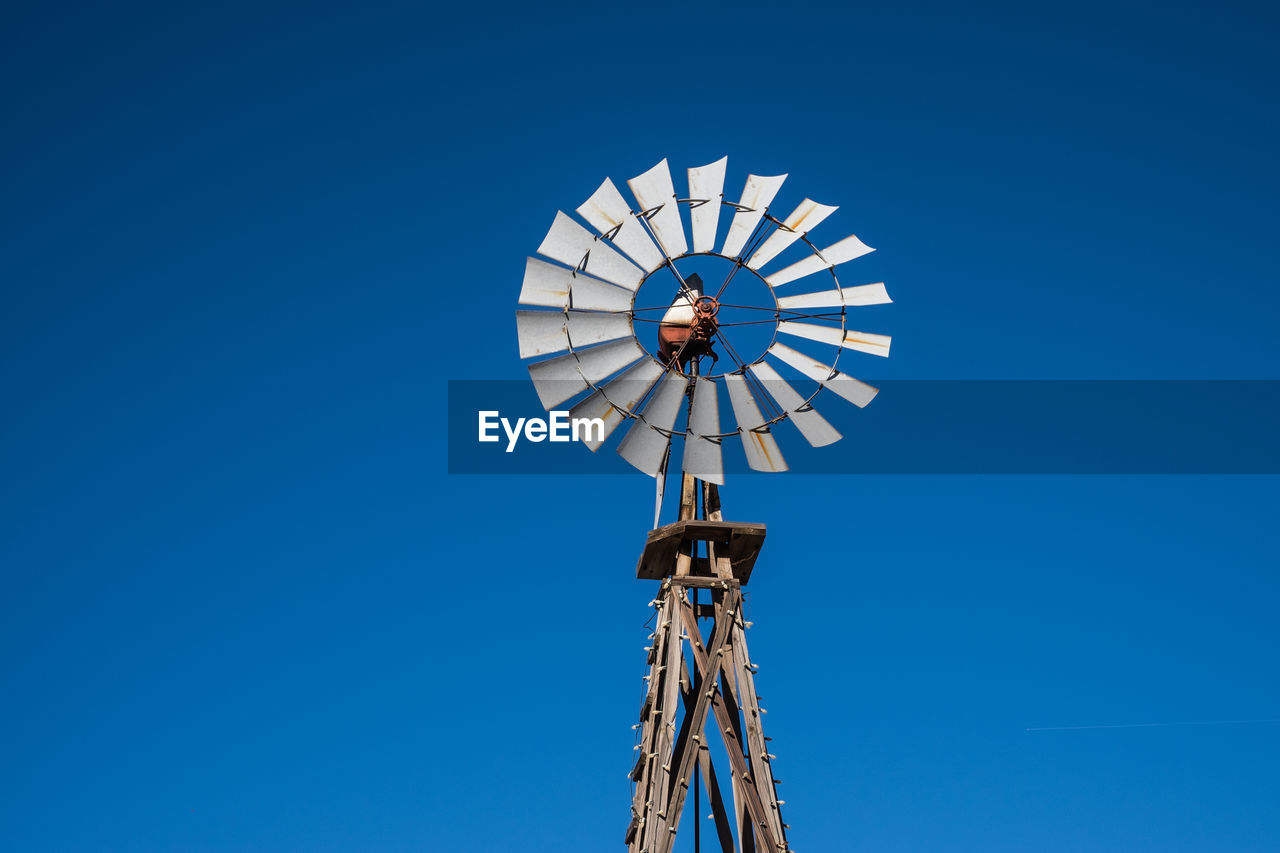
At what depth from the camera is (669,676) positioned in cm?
1034

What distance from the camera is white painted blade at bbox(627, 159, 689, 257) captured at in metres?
11.0

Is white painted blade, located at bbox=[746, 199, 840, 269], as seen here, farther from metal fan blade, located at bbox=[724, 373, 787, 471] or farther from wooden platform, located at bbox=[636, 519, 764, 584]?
wooden platform, located at bbox=[636, 519, 764, 584]

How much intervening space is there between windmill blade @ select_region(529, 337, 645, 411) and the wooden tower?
1258 mm

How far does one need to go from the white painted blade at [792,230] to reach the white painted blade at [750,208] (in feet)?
0.61

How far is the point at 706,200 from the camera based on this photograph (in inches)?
441

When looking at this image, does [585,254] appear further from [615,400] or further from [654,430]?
[654,430]

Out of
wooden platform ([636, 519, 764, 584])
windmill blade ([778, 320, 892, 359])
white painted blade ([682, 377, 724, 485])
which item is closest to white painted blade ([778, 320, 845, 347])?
windmill blade ([778, 320, 892, 359])

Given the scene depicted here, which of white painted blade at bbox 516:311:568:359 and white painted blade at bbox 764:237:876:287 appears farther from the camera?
white painted blade at bbox 764:237:876:287

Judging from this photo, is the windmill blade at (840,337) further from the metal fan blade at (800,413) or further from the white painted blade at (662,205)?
the white painted blade at (662,205)

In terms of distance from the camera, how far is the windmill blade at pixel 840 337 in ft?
37.3

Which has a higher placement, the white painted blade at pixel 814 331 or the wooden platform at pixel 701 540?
the white painted blade at pixel 814 331

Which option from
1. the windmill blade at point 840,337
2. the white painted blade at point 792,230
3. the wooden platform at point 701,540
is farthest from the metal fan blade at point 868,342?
the wooden platform at point 701,540

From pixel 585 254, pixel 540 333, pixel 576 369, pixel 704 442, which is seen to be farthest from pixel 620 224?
pixel 704 442

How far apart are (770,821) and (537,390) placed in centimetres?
401
